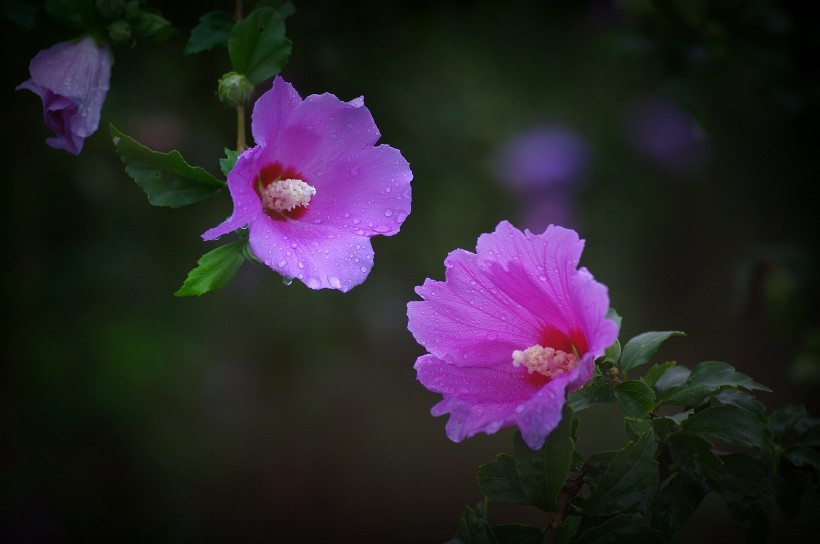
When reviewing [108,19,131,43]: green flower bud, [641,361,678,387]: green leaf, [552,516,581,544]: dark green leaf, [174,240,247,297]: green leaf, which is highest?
[108,19,131,43]: green flower bud

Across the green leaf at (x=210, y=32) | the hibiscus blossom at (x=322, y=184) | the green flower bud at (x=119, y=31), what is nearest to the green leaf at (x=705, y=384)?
the hibiscus blossom at (x=322, y=184)

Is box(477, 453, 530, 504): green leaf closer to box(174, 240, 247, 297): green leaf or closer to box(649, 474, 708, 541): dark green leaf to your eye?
box(649, 474, 708, 541): dark green leaf

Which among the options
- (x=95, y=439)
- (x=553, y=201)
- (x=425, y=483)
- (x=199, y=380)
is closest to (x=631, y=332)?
(x=553, y=201)

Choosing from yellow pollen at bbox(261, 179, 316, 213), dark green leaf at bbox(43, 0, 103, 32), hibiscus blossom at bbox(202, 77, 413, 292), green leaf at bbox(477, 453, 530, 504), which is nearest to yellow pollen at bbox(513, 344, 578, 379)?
green leaf at bbox(477, 453, 530, 504)


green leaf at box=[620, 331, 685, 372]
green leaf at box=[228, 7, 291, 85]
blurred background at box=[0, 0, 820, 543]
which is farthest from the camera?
blurred background at box=[0, 0, 820, 543]

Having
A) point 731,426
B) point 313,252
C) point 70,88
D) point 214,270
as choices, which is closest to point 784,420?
point 731,426

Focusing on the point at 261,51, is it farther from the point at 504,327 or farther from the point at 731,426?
the point at 731,426
